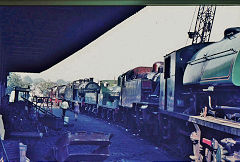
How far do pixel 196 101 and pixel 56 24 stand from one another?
3.04 metres

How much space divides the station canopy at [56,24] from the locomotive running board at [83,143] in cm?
204

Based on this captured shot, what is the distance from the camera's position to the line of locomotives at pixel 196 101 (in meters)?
4.23

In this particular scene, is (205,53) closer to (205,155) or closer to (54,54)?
(205,155)

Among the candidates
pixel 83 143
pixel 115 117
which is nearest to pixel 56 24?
pixel 83 143

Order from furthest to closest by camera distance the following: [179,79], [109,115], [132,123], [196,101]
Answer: [109,115], [132,123], [179,79], [196,101]


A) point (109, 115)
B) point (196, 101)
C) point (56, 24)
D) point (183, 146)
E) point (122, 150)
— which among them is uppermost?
point (56, 24)

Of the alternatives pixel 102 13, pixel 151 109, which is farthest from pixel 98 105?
pixel 102 13

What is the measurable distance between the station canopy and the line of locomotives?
170 cm

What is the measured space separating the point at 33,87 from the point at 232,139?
14.7 ft

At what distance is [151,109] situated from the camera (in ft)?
29.8

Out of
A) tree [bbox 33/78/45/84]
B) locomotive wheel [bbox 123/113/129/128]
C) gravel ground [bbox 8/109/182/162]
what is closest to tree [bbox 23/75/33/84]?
tree [bbox 33/78/45/84]

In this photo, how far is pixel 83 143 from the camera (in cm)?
501

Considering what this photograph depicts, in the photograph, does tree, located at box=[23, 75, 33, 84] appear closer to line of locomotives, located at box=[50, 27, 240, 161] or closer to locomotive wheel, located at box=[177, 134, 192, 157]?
line of locomotives, located at box=[50, 27, 240, 161]

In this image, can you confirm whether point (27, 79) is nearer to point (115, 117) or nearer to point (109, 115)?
point (115, 117)
